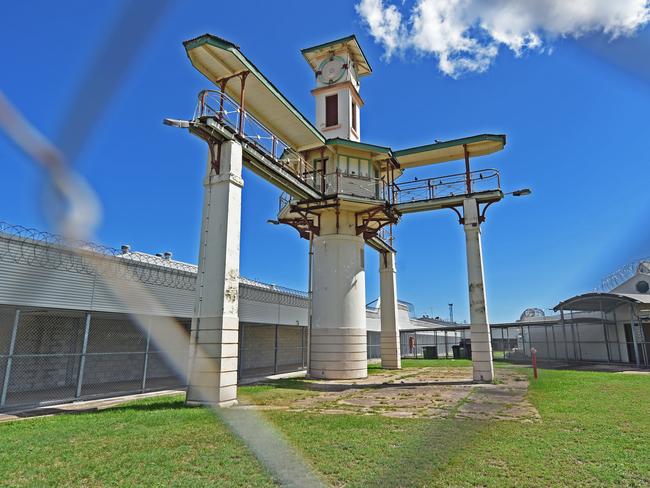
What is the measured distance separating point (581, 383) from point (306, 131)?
47.2 feet

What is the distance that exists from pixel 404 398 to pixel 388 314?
530 inches

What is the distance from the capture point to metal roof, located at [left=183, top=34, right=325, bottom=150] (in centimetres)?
1277

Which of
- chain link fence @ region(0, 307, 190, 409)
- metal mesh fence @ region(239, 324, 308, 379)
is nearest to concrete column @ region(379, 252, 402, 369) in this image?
metal mesh fence @ region(239, 324, 308, 379)

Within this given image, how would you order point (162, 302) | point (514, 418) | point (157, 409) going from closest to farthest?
point (514, 418) < point (157, 409) < point (162, 302)

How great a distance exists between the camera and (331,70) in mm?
22859

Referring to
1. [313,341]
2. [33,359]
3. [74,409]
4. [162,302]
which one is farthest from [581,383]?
[33,359]

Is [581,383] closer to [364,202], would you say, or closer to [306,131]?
[364,202]

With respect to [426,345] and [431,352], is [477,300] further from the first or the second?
[426,345]

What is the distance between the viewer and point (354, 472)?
5.56 metres

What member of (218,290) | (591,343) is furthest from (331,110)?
(591,343)

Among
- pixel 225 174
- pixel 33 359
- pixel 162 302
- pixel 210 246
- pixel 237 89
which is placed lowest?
pixel 33 359

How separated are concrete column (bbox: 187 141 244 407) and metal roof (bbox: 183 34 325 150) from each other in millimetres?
2750

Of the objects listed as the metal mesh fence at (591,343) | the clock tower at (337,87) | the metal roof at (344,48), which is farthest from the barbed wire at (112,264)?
the metal mesh fence at (591,343)

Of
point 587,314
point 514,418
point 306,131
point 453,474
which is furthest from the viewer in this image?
point 587,314
